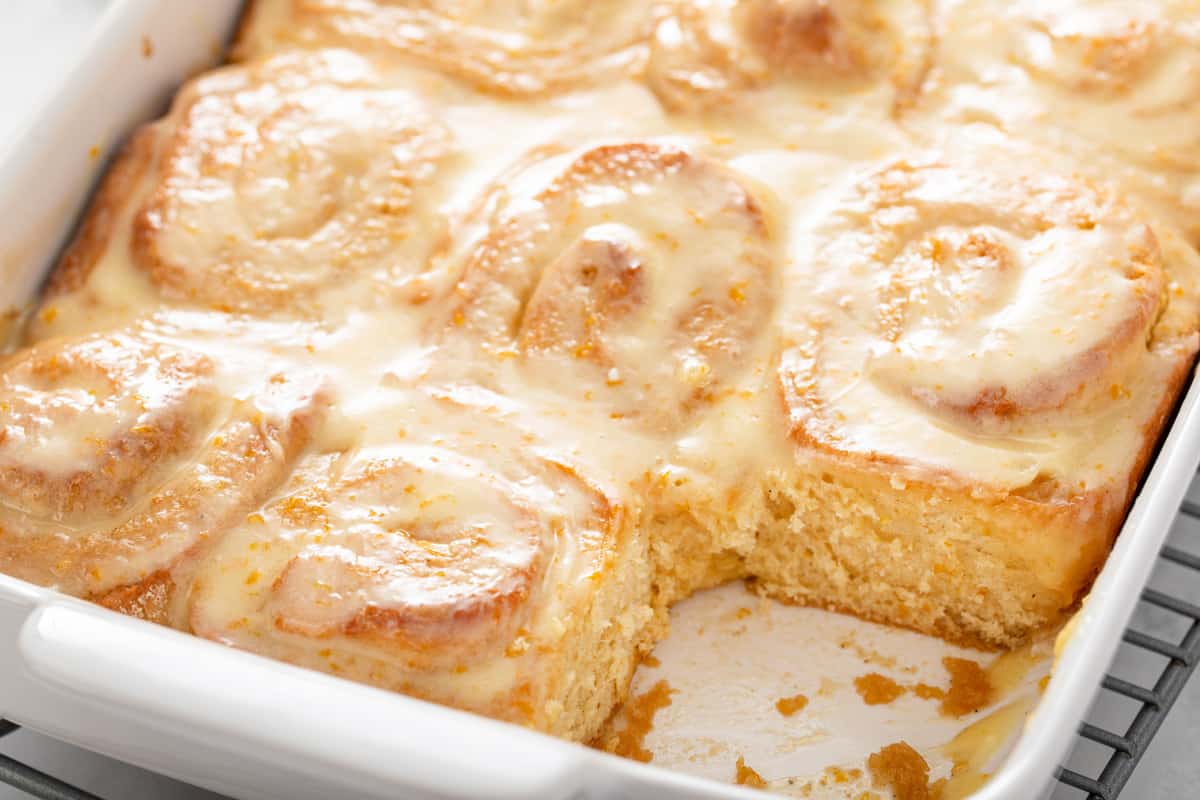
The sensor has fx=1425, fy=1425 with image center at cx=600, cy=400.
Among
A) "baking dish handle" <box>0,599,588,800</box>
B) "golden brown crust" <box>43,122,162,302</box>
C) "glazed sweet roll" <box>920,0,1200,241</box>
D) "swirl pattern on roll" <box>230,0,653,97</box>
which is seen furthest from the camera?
"swirl pattern on roll" <box>230,0,653,97</box>

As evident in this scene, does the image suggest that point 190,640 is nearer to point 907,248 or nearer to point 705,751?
point 705,751

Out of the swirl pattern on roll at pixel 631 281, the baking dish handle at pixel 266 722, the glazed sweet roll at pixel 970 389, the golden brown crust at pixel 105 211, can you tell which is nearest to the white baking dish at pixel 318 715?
the baking dish handle at pixel 266 722

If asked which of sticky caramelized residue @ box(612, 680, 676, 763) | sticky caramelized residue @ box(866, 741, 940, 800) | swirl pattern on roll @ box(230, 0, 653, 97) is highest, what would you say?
swirl pattern on roll @ box(230, 0, 653, 97)

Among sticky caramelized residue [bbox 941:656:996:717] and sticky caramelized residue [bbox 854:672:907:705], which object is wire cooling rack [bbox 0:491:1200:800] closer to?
sticky caramelized residue [bbox 941:656:996:717]

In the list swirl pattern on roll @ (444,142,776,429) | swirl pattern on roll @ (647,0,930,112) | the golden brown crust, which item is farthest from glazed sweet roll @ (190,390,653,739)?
swirl pattern on roll @ (647,0,930,112)

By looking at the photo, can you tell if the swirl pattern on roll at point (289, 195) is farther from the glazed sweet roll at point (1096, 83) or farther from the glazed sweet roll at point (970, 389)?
the glazed sweet roll at point (1096, 83)

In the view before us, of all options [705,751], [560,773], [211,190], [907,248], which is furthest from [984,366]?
[211,190]
